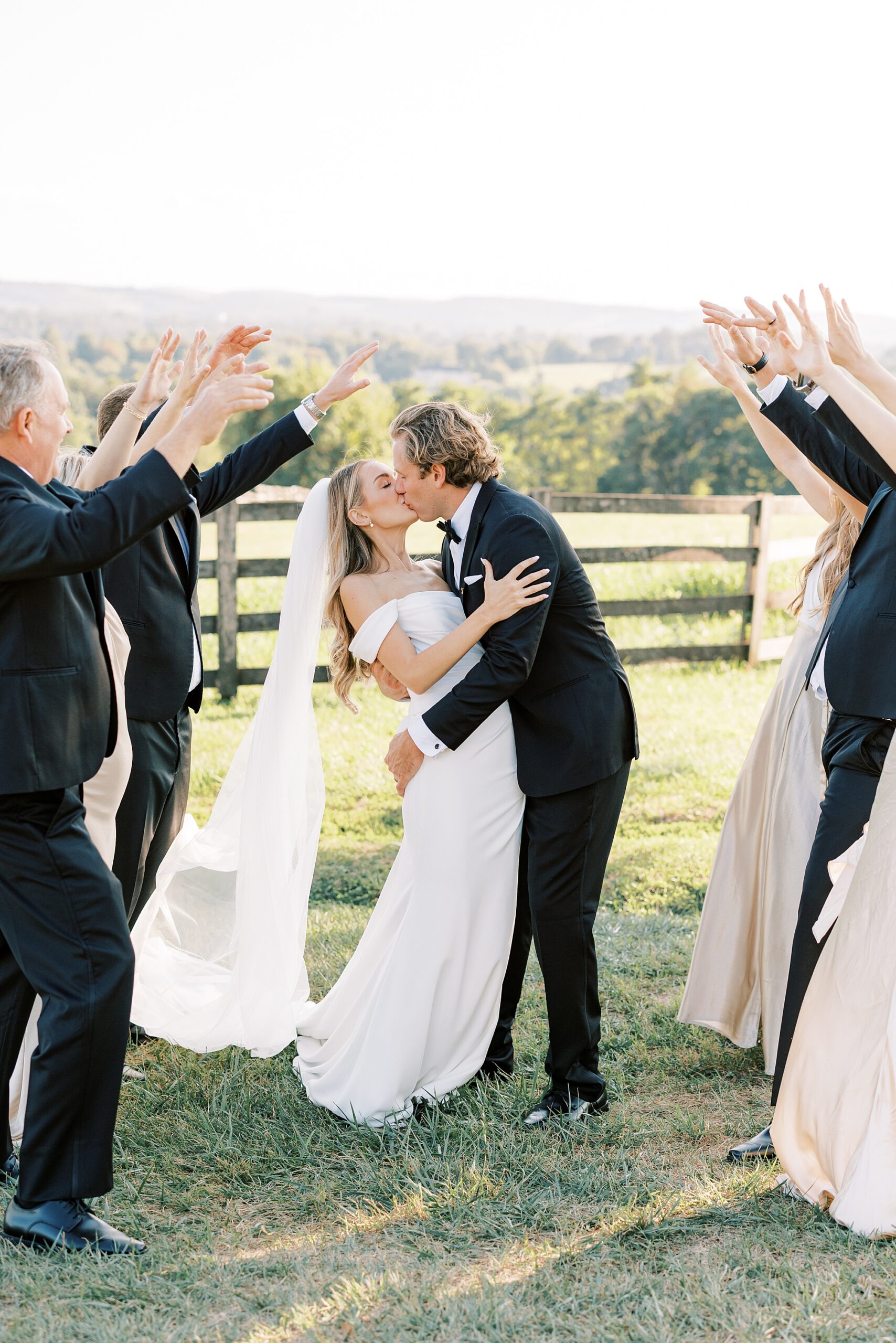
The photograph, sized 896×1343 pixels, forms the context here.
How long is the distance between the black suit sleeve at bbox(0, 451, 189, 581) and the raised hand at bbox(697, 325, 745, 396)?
5.92ft

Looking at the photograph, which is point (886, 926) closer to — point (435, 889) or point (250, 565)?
point (435, 889)

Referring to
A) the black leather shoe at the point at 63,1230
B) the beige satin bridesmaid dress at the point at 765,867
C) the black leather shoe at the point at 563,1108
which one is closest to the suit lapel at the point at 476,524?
the beige satin bridesmaid dress at the point at 765,867

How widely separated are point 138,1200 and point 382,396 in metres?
58.3

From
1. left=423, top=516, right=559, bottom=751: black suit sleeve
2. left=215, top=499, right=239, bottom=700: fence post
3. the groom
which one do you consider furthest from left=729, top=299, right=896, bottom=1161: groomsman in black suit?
A: left=215, top=499, right=239, bottom=700: fence post

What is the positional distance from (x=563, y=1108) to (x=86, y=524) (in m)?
2.26

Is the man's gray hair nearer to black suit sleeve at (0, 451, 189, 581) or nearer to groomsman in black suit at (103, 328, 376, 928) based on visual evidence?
black suit sleeve at (0, 451, 189, 581)

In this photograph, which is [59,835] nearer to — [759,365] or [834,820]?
[834,820]

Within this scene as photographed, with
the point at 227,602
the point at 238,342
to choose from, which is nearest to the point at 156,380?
the point at 238,342

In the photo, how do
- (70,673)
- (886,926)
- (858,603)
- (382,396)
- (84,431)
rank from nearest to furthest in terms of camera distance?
(70,673) → (886,926) → (858,603) → (84,431) → (382,396)

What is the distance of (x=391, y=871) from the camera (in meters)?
3.89

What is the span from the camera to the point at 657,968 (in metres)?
5.13

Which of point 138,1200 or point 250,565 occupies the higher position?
point 250,565

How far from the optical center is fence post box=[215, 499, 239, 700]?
400 inches

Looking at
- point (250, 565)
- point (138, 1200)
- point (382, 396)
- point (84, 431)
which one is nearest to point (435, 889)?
point (138, 1200)
